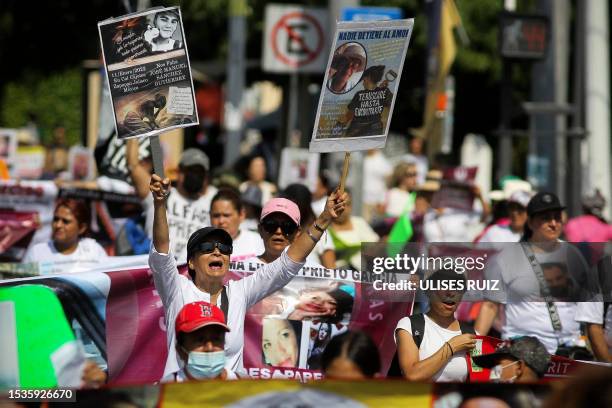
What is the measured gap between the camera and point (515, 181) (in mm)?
13141

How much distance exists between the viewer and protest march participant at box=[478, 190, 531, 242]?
1082 cm

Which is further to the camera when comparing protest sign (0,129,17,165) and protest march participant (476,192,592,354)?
protest sign (0,129,17,165)

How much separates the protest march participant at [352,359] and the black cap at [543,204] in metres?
3.62

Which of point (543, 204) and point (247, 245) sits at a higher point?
point (543, 204)

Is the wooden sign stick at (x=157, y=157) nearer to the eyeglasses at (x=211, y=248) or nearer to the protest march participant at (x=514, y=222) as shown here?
the eyeglasses at (x=211, y=248)

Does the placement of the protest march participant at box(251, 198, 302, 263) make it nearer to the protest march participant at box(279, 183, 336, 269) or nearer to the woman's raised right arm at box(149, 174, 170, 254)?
the woman's raised right arm at box(149, 174, 170, 254)

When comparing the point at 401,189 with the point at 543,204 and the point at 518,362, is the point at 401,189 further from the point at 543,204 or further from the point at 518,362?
the point at 518,362

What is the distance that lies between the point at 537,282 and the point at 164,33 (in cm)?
260

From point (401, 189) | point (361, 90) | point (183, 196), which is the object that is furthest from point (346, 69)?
point (401, 189)

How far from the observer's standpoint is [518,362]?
6762 mm

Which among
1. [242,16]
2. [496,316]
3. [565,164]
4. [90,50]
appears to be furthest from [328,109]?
[90,50]

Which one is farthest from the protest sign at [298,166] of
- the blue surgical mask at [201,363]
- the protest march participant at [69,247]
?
the blue surgical mask at [201,363]

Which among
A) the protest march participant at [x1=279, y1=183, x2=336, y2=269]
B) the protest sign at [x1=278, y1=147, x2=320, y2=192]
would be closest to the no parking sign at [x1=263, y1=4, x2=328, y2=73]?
the protest sign at [x1=278, y1=147, x2=320, y2=192]

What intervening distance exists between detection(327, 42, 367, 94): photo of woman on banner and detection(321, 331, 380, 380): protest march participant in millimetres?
1895
